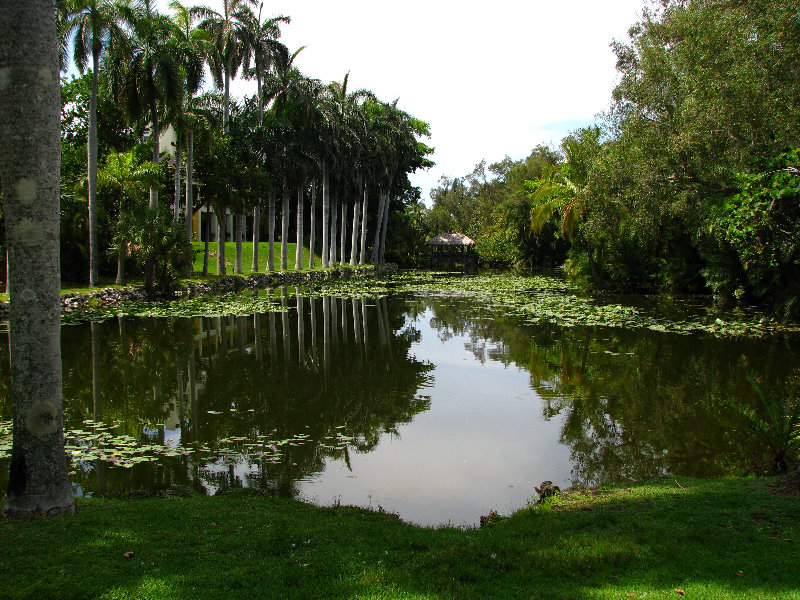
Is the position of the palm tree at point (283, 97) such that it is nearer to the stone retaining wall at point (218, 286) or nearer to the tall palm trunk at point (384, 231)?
the stone retaining wall at point (218, 286)

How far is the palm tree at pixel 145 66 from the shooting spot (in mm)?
26453

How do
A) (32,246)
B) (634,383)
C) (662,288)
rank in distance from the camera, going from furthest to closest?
(662,288) < (634,383) < (32,246)

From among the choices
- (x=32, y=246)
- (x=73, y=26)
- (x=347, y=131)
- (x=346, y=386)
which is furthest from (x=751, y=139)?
(x=347, y=131)

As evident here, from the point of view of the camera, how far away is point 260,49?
36906 mm

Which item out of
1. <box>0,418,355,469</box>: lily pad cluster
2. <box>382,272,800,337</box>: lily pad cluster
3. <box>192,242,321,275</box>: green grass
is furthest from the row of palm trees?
<box>0,418,355,469</box>: lily pad cluster

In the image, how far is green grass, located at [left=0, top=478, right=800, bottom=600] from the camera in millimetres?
3947

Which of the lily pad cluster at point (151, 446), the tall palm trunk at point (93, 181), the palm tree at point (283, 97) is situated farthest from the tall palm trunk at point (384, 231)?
the lily pad cluster at point (151, 446)

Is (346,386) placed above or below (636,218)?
Answer: below

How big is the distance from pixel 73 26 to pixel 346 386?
2154 cm

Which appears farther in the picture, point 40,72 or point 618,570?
point 40,72

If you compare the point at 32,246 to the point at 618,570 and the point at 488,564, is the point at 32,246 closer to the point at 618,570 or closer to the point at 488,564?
the point at 488,564

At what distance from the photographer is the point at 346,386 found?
39.3 ft

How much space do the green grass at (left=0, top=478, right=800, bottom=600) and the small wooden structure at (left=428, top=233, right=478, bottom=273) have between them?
61.6 meters

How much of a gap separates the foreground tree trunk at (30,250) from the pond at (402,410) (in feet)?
5.09
